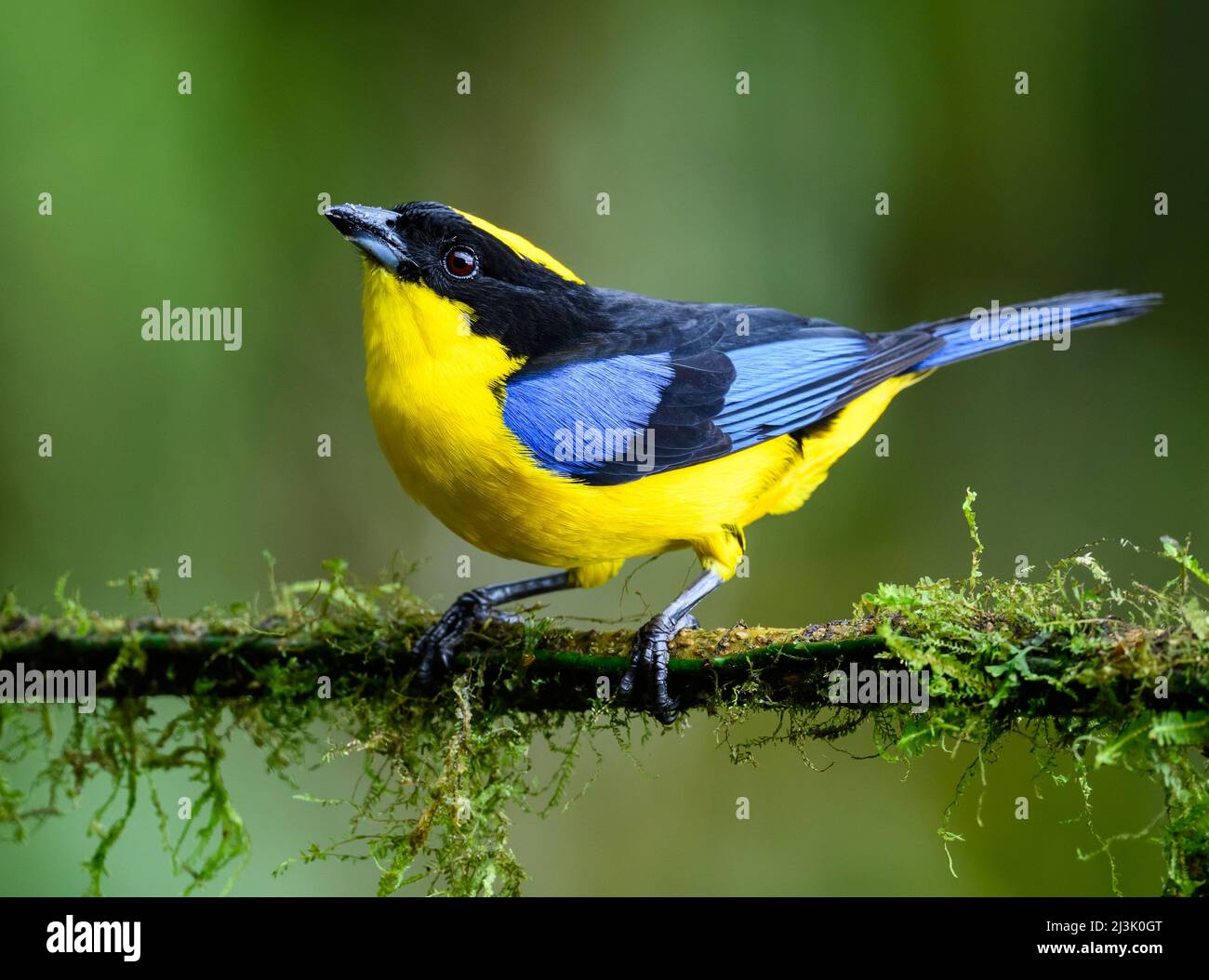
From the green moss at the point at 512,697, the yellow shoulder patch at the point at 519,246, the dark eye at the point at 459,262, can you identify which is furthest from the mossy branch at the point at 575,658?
the yellow shoulder patch at the point at 519,246

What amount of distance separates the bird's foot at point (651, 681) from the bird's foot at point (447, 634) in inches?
22.8

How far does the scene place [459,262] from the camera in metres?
3.91

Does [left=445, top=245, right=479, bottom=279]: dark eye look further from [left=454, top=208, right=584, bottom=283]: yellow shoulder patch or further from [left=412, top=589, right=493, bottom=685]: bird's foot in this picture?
[left=412, top=589, right=493, bottom=685]: bird's foot

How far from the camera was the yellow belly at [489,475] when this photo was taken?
12.2ft

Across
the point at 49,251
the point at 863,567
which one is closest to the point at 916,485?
the point at 863,567

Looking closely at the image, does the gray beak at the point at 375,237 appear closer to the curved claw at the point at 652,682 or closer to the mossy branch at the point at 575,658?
the mossy branch at the point at 575,658

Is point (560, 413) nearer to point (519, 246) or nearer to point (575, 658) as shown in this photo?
point (519, 246)

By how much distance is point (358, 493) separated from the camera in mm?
6859

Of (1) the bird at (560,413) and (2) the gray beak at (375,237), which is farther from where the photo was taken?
(2) the gray beak at (375,237)

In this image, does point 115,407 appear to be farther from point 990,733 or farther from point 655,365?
point 990,733

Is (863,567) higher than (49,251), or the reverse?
(49,251)

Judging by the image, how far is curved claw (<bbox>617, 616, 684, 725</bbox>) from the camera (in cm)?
326

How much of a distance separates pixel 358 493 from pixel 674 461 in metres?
3.46

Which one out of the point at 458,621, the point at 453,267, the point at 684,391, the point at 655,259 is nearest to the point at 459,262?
the point at 453,267
